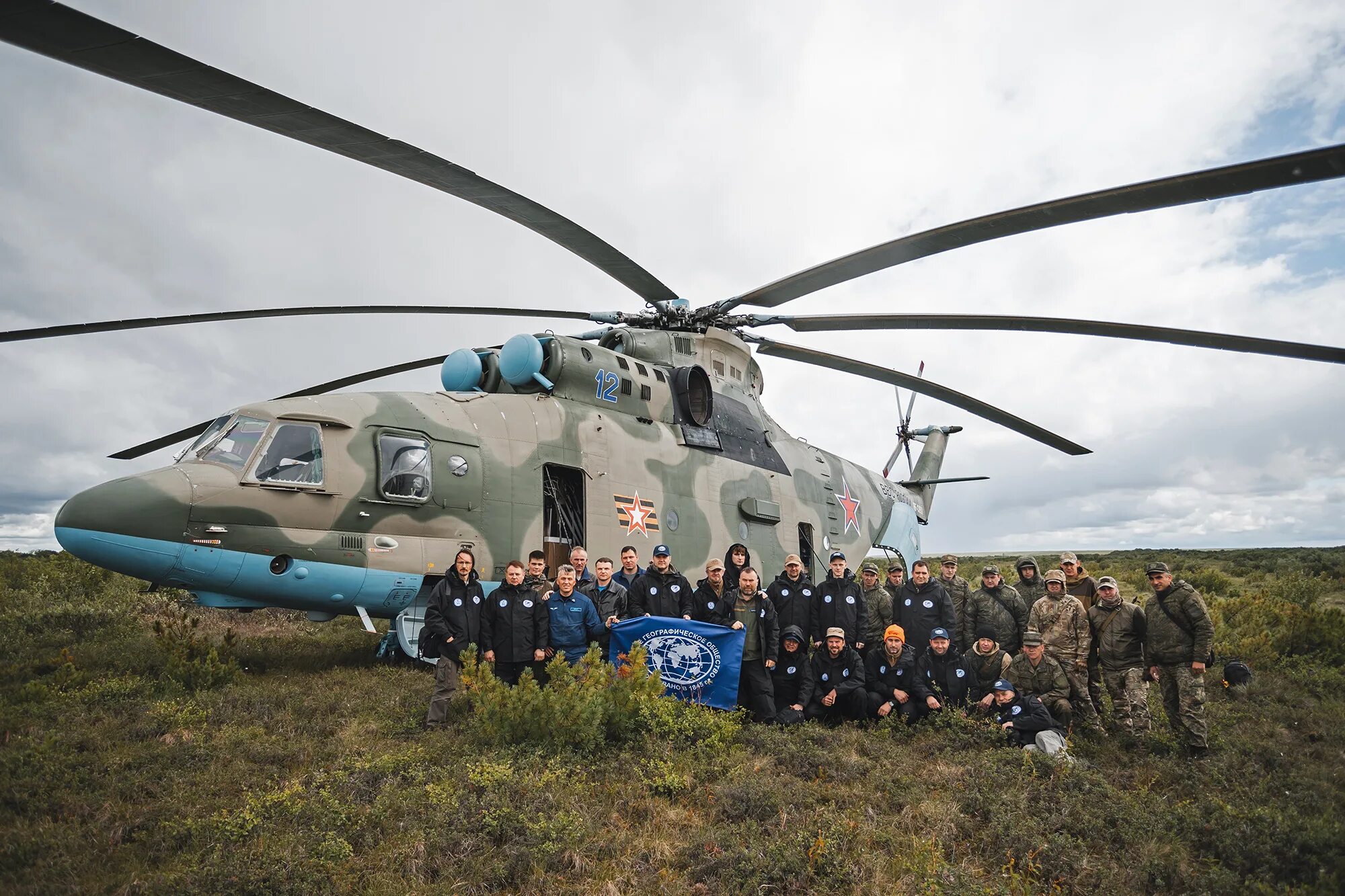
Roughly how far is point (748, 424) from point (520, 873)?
9.87 metres

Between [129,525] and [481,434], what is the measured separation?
12.1 feet

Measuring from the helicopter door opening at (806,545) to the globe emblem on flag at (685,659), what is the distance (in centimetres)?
667

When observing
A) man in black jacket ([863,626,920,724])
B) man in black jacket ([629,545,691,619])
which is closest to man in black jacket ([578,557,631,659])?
man in black jacket ([629,545,691,619])

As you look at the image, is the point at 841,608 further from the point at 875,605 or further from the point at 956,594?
the point at 956,594

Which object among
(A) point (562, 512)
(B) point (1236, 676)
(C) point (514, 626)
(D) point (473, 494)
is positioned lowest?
(B) point (1236, 676)

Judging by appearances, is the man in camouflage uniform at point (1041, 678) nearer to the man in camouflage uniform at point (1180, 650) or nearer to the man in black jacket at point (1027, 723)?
the man in black jacket at point (1027, 723)

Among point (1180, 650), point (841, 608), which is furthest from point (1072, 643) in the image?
point (841, 608)

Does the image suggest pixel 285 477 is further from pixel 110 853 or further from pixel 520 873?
pixel 520 873

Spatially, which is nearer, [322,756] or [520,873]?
[520,873]

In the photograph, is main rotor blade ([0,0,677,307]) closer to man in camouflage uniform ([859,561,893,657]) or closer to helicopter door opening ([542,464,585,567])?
helicopter door opening ([542,464,585,567])

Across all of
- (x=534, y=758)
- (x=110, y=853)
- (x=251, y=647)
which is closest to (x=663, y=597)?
(x=534, y=758)

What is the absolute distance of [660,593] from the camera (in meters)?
8.15

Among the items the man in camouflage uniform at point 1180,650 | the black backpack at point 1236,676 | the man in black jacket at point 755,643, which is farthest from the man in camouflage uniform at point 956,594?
the black backpack at point 1236,676

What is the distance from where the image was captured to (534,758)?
5.62 m
